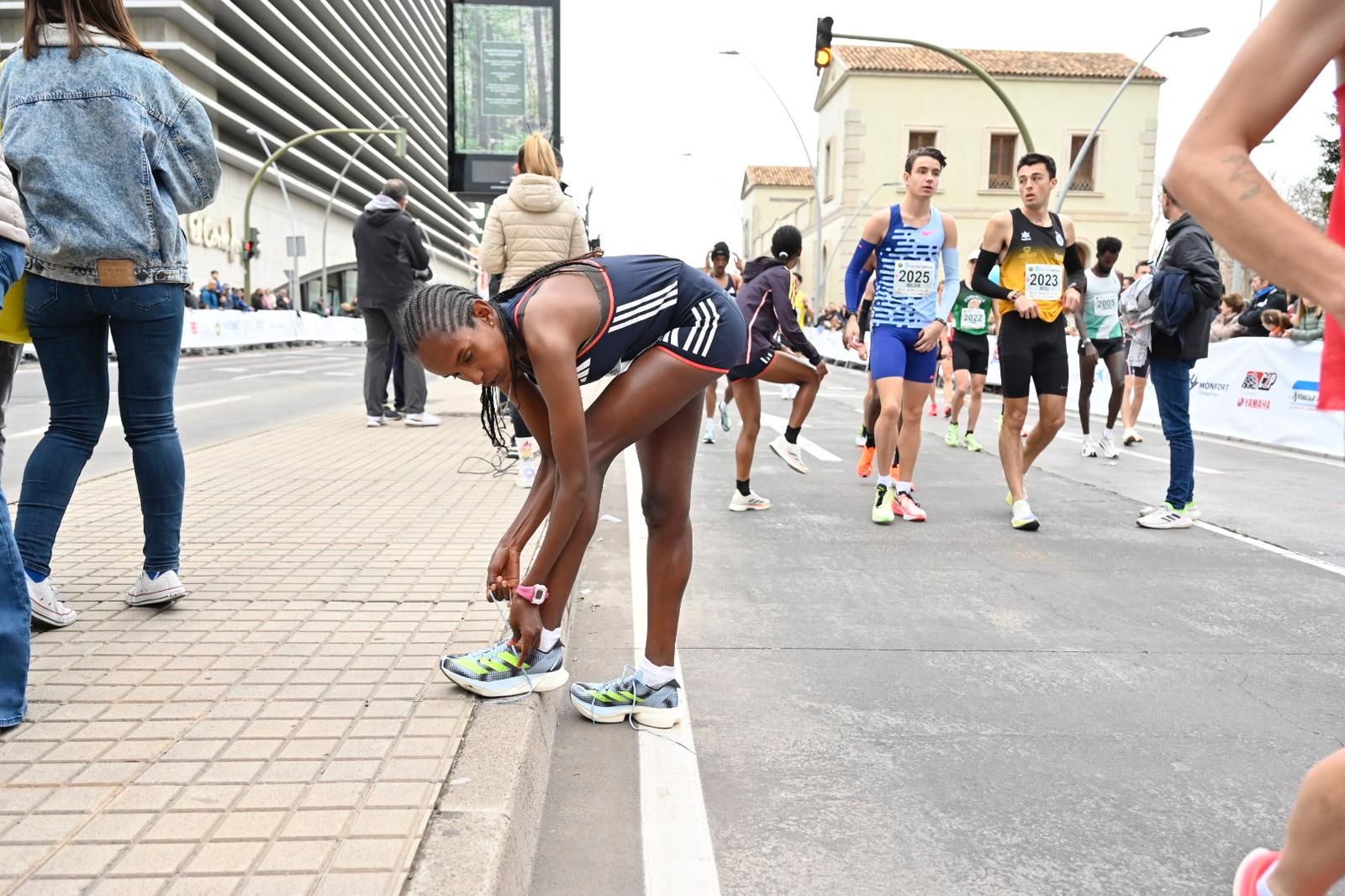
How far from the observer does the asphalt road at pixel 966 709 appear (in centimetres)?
241

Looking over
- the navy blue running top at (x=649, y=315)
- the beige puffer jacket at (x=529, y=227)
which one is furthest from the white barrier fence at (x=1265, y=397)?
the navy blue running top at (x=649, y=315)

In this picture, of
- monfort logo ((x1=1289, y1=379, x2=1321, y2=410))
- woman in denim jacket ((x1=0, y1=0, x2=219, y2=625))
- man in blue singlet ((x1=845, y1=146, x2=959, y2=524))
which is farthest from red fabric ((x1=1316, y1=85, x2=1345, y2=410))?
monfort logo ((x1=1289, y1=379, x2=1321, y2=410))

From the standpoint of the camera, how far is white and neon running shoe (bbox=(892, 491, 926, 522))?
6531mm

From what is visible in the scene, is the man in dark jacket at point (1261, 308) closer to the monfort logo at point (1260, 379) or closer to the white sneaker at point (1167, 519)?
the monfort logo at point (1260, 379)

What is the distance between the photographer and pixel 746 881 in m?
2.29

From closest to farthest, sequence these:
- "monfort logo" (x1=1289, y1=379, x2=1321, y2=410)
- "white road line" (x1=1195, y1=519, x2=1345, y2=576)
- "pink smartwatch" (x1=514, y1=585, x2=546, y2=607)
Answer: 1. "pink smartwatch" (x1=514, y1=585, x2=546, y2=607)
2. "white road line" (x1=1195, y1=519, x2=1345, y2=576)
3. "monfort logo" (x1=1289, y1=379, x2=1321, y2=410)

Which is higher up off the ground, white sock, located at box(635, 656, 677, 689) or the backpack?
the backpack

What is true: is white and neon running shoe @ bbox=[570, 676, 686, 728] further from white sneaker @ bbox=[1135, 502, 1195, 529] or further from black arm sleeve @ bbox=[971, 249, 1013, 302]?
white sneaker @ bbox=[1135, 502, 1195, 529]

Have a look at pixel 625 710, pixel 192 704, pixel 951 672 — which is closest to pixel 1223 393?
pixel 951 672

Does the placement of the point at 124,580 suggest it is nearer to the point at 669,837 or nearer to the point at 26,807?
the point at 26,807

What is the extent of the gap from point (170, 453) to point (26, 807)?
1702mm

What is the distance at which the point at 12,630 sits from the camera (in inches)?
104

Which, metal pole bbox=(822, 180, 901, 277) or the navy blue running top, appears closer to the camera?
the navy blue running top

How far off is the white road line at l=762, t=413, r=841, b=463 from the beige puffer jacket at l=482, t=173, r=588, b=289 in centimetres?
237
